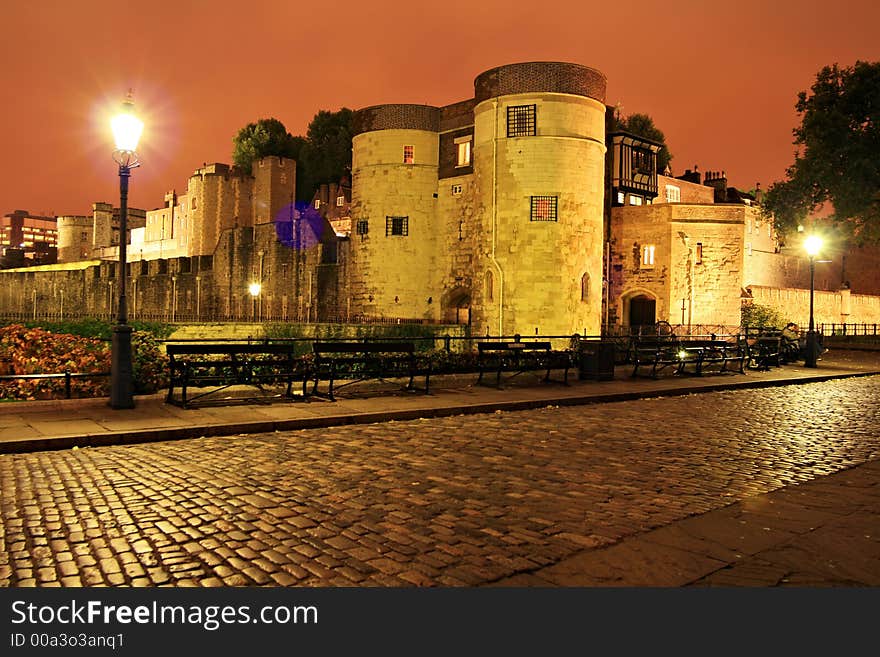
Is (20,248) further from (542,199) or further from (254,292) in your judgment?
(542,199)

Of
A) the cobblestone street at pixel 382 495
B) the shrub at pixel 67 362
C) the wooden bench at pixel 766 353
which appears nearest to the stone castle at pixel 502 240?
the wooden bench at pixel 766 353

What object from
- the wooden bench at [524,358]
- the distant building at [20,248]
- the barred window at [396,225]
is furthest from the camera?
the distant building at [20,248]

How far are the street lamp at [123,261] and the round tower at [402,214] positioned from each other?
88.2ft

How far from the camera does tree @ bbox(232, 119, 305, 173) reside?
78.3m

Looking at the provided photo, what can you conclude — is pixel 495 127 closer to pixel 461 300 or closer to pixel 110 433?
pixel 461 300

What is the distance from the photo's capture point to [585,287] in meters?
32.8

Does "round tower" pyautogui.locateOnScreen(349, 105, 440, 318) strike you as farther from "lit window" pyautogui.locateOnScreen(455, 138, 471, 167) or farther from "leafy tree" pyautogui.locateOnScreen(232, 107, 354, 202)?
"leafy tree" pyautogui.locateOnScreen(232, 107, 354, 202)

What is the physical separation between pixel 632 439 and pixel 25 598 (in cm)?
754

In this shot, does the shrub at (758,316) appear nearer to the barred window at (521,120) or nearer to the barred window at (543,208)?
the barred window at (543,208)

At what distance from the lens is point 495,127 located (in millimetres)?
32781

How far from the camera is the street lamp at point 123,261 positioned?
10984mm

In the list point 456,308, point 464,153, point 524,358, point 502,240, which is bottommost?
point 524,358

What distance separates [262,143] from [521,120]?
5263 centimetres

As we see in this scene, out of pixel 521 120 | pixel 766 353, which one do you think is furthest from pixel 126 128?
pixel 521 120
